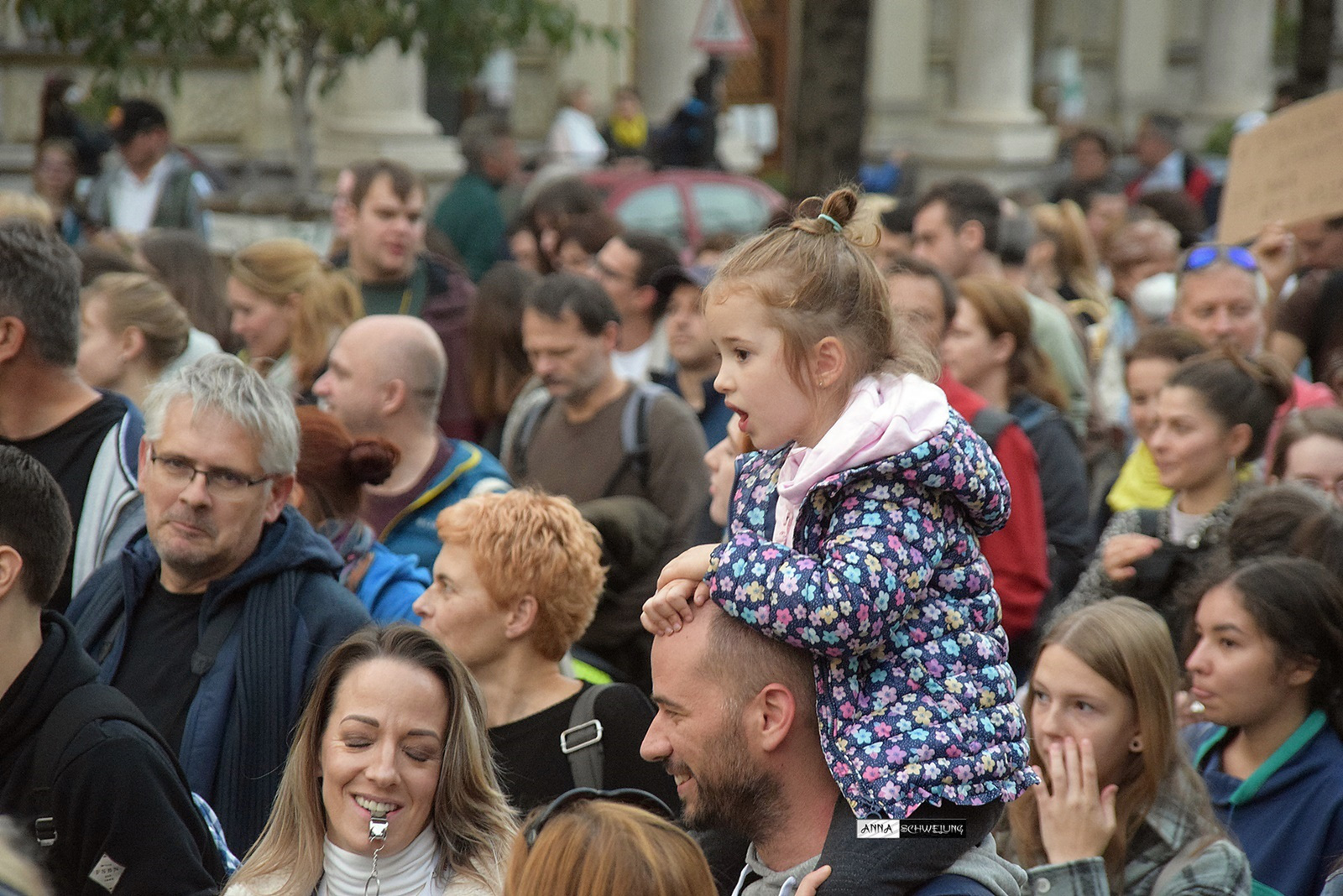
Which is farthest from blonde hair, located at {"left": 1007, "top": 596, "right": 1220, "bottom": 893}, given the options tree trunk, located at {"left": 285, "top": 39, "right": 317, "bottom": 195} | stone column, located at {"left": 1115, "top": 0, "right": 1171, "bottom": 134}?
stone column, located at {"left": 1115, "top": 0, "right": 1171, "bottom": 134}

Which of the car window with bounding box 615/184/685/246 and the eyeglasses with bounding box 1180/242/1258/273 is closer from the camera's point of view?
the eyeglasses with bounding box 1180/242/1258/273

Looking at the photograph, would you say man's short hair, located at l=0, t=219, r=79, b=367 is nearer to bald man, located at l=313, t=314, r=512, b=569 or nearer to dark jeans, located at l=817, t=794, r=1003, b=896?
bald man, located at l=313, t=314, r=512, b=569

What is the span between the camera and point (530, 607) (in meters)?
4.16

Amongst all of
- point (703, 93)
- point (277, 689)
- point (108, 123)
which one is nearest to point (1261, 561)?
point (277, 689)

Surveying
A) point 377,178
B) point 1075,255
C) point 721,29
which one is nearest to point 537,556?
point 377,178

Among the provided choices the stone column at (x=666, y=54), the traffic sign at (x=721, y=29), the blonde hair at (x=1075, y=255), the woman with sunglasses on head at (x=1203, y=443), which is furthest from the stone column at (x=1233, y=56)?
the woman with sunglasses on head at (x=1203, y=443)

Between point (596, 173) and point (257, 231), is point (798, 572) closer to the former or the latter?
point (257, 231)

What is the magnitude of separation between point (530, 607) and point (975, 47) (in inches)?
953

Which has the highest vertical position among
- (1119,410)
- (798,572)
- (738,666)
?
(798,572)

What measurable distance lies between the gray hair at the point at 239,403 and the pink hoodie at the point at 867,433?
5.45 ft

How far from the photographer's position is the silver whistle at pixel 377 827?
3078 mm

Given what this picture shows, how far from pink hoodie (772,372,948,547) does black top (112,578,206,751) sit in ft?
5.63

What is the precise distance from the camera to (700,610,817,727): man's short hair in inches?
104

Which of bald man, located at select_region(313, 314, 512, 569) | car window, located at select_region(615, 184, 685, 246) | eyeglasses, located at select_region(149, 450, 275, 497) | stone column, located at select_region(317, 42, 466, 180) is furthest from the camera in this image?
stone column, located at select_region(317, 42, 466, 180)
